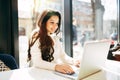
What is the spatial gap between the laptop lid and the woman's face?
0.76 meters

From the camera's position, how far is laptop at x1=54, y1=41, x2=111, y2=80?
1.04 metres

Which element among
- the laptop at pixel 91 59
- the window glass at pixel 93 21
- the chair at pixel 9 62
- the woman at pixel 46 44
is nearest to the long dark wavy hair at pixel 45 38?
the woman at pixel 46 44

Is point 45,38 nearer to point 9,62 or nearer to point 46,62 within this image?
point 46,62

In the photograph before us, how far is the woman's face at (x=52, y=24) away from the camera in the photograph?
5.97ft

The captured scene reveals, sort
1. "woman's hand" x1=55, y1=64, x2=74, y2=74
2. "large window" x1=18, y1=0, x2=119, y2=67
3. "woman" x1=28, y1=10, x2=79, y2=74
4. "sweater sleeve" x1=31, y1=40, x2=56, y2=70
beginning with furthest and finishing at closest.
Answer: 1. "large window" x1=18, y1=0, x2=119, y2=67
2. "woman" x1=28, y1=10, x2=79, y2=74
3. "sweater sleeve" x1=31, y1=40, x2=56, y2=70
4. "woman's hand" x1=55, y1=64, x2=74, y2=74

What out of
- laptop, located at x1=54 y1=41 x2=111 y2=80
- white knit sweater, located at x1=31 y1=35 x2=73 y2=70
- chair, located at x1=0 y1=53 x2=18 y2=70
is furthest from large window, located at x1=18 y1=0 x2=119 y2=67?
laptop, located at x1=54 y1=41 x2=111 y2=80

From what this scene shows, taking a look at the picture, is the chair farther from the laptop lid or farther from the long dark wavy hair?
the laptop lid

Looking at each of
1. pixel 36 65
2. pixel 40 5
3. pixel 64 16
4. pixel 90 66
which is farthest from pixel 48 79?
pixel 64 16

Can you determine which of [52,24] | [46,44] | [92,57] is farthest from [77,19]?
[92,57]

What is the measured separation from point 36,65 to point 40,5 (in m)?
1.36

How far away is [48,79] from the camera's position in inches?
45.8

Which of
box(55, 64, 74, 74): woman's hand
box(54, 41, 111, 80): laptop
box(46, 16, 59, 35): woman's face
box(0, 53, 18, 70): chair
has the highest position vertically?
box(46, 16, 59, 35): woman's face

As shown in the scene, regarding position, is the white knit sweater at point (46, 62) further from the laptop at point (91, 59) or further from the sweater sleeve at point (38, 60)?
the laptop at point (91, 59)

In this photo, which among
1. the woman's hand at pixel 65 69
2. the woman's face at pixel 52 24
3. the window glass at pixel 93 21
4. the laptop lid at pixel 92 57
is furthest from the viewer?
the window glass at pixel 93 21
